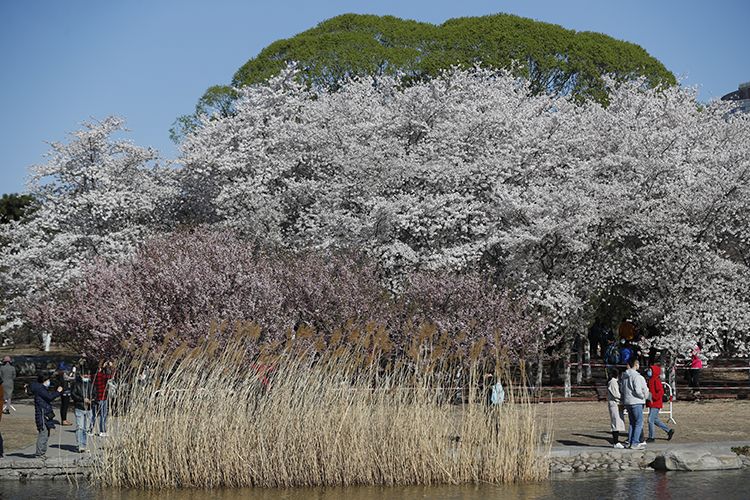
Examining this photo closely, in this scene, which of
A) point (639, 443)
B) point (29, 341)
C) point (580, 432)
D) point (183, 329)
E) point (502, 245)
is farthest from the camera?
point (29, 341)

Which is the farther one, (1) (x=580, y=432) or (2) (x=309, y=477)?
(1) (x=580, y=432)

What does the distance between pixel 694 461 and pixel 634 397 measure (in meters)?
1.45

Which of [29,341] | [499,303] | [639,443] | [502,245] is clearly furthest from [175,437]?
[29,341]

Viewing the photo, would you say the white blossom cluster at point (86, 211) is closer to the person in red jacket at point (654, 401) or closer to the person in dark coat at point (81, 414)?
the person in dark coat at point (81, 414)

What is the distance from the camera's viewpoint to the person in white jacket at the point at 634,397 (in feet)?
55.9

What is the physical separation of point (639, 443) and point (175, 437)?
8.34 m

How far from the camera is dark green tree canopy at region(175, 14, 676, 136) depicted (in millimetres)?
49312

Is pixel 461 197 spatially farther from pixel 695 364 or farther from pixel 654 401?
pixel 654 401

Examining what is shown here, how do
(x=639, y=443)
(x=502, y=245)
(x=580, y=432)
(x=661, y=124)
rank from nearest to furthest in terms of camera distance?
1. (x=639, y=443)
2. (x=580, y=432)
3. (x=502, y=245)
4. (x=661, y=124)

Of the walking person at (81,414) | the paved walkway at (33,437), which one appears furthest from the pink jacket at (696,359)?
the walking person at (81,414)

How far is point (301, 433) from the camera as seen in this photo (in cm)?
1532

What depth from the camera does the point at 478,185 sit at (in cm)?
3027

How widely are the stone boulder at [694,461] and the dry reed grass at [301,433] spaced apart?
2.87 m

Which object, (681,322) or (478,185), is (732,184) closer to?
(681,322)
